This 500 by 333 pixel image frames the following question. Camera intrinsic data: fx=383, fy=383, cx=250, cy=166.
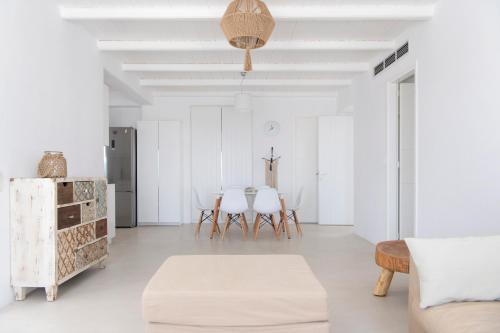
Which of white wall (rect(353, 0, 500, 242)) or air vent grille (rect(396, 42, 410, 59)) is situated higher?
air vent grille (rect(396, 42, 410, 59))

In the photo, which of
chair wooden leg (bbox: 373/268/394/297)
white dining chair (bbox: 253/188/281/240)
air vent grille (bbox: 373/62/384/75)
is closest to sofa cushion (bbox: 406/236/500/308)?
chair wooden leg (bbox: 373/268/394/297)

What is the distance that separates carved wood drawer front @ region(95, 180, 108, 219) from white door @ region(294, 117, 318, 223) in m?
4.47

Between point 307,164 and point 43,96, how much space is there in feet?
17.6

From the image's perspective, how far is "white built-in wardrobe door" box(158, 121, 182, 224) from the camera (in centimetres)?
741

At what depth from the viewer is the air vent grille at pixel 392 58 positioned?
4411mm

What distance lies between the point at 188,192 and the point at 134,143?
143 cm

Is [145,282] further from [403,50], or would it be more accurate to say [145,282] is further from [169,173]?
[169,173]

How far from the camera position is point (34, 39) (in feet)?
11.2

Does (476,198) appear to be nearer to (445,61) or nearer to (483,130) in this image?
(483,130)

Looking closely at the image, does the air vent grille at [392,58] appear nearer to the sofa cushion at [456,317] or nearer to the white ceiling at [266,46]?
the white ceiling at [266,46]

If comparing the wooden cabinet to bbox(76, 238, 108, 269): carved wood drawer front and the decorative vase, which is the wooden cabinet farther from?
bbox(76, 238, 108, 269): carved wood drawer front

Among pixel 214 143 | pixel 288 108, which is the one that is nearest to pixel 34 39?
pixel 214 143

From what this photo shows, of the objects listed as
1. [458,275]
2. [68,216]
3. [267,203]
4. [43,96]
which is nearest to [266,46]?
[267,203]

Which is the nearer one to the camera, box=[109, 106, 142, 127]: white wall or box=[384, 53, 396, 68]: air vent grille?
box=[384, 53, 396, 68]: air vent grille
